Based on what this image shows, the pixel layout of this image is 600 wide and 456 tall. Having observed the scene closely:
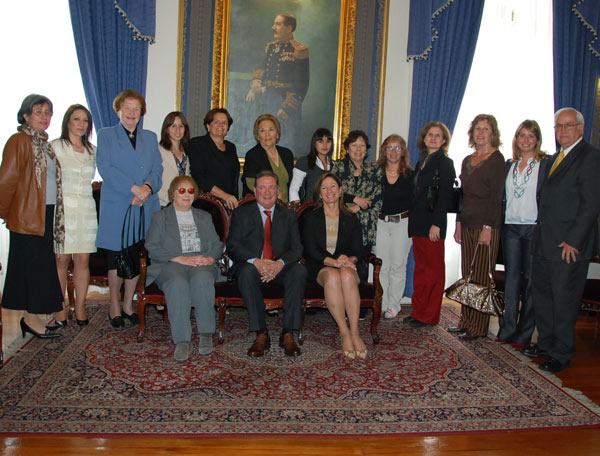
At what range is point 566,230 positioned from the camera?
3.54 m

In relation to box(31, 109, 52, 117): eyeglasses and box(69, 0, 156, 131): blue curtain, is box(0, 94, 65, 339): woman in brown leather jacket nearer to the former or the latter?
box(31, 109, 52, 117): eyeglasses

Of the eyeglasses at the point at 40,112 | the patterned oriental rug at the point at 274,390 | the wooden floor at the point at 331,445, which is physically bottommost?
the wooden floor at the point at 331,445

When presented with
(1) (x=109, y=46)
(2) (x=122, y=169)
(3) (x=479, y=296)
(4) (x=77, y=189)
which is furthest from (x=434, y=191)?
(1) (x=109, y=46)

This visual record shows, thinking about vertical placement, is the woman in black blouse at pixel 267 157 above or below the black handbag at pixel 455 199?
above

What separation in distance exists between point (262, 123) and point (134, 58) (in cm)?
190

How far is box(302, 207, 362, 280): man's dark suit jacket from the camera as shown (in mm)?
4090

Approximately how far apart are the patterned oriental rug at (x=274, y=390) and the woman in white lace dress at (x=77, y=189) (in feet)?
2.07

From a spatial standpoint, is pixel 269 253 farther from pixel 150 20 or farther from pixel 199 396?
pixel 150 20

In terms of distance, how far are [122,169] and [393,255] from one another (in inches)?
105

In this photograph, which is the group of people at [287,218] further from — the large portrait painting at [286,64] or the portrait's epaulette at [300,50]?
the portrait's epaulette at [300,50]

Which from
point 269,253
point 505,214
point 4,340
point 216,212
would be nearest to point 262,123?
point 216,212

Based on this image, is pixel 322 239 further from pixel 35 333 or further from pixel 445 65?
pixel 445 65

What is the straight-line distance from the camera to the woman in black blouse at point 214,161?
177 inches

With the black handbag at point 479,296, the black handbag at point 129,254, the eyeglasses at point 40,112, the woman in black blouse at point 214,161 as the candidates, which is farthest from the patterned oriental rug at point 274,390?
the eyeglasses at point 40,112
